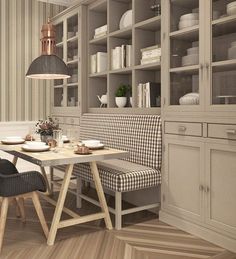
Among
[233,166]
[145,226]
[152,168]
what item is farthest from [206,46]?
[145,226]

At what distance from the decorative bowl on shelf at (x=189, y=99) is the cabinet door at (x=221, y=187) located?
0.40 meters

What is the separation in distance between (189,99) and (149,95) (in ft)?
2.22

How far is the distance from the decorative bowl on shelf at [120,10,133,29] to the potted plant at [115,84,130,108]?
0.70 metres

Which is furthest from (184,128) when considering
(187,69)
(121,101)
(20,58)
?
(20,58)

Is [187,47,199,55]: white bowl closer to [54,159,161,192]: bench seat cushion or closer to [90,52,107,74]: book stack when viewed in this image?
[54,159,161,192]: bench seat cushion

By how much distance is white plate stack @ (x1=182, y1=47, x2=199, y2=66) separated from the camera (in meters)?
2.88

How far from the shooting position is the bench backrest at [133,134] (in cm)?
326

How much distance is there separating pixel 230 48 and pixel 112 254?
1.80 m

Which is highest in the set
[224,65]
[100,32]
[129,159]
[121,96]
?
[100,32]

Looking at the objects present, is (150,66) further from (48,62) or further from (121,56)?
(48,62)

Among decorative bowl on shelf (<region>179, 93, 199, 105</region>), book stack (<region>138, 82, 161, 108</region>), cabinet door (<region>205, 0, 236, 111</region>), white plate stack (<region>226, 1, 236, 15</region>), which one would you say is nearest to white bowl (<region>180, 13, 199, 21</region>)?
cabinet door (<region>205, 0, 236, 111</region>)

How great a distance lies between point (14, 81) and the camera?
5.19m

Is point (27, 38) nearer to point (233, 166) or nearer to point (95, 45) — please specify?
point (95, 45)

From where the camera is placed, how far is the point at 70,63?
16.2 ft
